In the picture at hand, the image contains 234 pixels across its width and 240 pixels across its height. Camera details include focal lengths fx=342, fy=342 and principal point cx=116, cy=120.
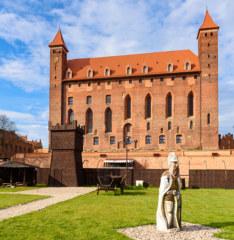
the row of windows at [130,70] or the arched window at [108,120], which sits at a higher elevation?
the row of windows at [130,70]

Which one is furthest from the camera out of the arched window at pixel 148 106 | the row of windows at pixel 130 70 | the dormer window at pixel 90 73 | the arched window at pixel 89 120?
the dormer window at pixel 90 73

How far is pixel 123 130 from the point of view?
5372cm

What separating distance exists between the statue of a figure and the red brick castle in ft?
131

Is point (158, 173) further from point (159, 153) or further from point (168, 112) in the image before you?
point (168, 112)

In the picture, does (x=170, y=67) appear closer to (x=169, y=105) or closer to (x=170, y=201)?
(x=169, y=105)

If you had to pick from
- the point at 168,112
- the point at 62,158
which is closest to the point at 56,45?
the point at 168,112

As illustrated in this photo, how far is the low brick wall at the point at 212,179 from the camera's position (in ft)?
95.7

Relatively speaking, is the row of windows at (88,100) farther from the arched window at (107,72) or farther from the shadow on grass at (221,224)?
the shadow on grass at (221,224)

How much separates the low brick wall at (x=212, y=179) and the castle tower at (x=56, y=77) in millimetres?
30416

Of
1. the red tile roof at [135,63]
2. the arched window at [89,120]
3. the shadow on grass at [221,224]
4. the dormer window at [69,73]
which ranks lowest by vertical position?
the shadow on grass at [221,224]

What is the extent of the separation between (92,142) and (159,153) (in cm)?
1463

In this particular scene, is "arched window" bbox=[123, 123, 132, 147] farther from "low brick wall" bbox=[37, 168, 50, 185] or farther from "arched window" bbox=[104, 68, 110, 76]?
"low brick wall" bbox=[37, 168, 50, 185]

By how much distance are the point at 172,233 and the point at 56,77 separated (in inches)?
1968

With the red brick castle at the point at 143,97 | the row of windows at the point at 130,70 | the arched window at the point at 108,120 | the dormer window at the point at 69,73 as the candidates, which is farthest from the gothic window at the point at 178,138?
the dormer window at the point at 69,73
